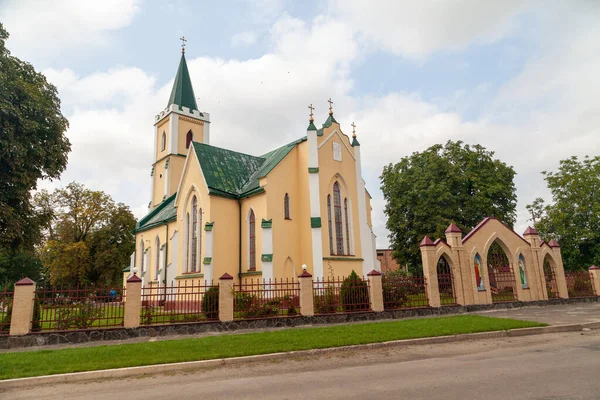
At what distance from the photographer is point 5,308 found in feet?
39.0

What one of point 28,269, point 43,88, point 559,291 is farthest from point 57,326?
point 28,269

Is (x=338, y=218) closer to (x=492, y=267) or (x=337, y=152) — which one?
(x=337, y=152)

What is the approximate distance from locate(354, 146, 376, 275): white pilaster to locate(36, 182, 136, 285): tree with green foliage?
89.4 ft

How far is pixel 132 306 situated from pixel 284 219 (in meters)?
10.6

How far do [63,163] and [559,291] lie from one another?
86.7 feet

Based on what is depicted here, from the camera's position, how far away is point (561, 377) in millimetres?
6594

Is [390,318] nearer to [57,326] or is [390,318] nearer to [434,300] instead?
[434,300]

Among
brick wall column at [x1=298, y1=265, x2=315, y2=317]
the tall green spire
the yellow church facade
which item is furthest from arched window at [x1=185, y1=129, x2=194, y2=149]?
brick wall column at [x1=298, y1=265, x2=315, y2=317]

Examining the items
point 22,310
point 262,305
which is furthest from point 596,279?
point 22,310

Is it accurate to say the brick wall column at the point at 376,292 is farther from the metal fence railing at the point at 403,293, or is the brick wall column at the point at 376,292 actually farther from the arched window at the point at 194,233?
the arched window at the point at 194,233

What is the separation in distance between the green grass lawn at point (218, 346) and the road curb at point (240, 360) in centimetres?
19

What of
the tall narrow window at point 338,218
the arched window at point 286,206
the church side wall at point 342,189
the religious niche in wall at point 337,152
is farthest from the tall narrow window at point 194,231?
the religious niche in wall at point 337,152

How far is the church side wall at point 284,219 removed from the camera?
68.4 feet

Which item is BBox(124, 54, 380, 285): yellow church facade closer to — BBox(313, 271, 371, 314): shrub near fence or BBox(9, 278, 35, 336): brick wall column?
BBox(313, 271, 371, 314): shrub near fence
